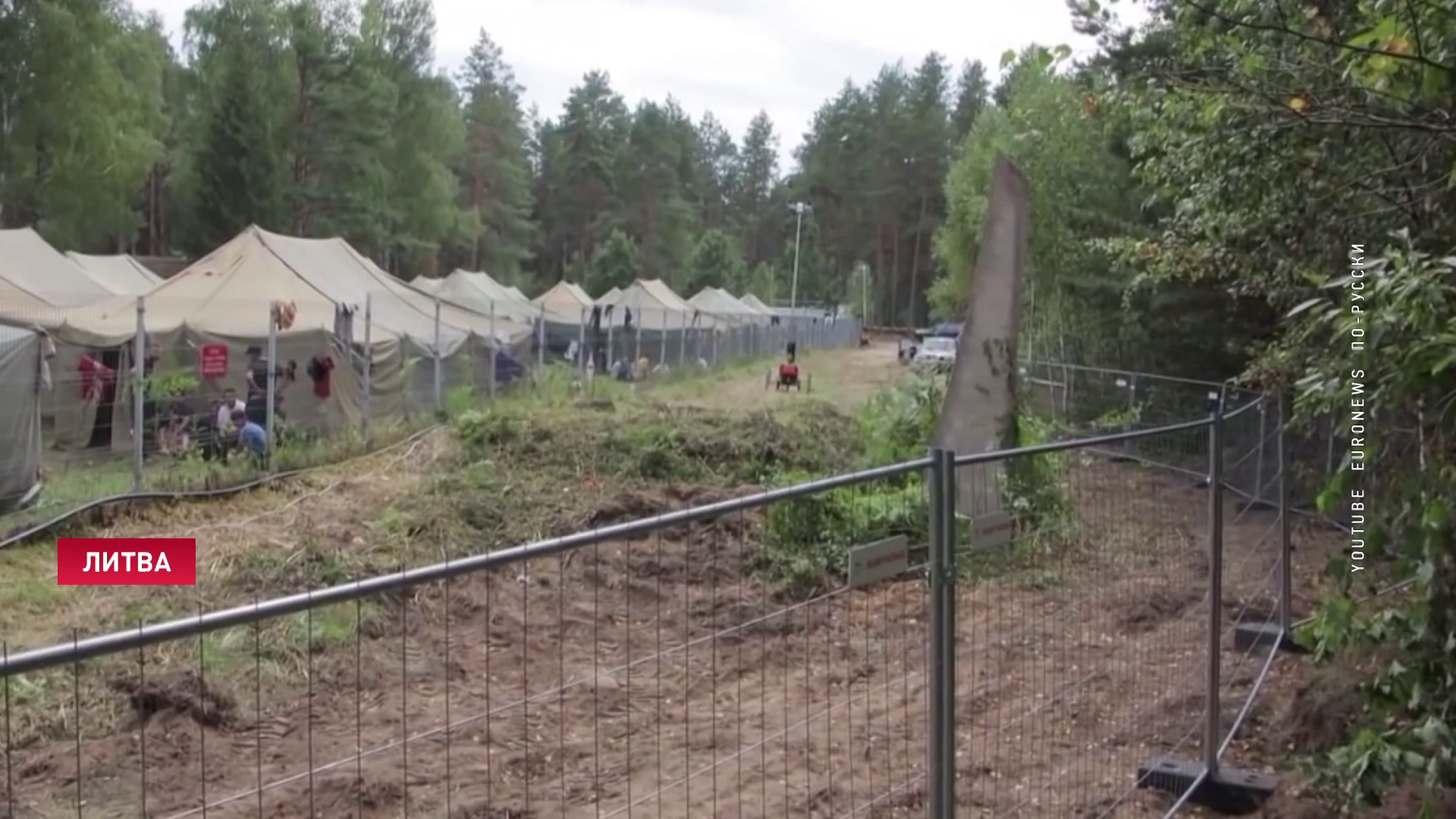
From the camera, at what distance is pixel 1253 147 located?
586cm

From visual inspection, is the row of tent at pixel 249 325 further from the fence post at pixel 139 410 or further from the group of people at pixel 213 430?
the group of people at pixel 213 430

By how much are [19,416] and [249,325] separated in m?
7.40

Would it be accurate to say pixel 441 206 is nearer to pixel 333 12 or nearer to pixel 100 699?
pixel 333 12

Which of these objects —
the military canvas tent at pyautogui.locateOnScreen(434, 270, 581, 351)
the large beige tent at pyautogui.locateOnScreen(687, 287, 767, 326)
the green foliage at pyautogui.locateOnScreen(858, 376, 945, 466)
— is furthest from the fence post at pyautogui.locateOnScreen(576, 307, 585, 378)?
the large beige tent at pyautogui.locateOnScreen(687, 287, 767, 326)

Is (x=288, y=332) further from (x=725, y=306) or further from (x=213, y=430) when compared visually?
(x=725, y=306)

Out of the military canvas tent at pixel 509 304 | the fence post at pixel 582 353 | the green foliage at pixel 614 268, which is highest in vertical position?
the green foliage at pixel 614 268

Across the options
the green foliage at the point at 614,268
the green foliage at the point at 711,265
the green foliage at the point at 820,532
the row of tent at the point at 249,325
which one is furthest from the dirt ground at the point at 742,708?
the green foliage at the point at 711,265

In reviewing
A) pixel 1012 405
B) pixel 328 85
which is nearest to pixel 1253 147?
pixel 1012 405

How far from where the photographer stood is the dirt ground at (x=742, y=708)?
5.50 meters

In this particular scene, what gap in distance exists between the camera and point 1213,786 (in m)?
5.41

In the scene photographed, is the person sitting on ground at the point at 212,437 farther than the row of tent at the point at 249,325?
No

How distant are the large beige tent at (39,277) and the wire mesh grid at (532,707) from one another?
1479cm

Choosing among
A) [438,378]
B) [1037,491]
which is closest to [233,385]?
[438,378]

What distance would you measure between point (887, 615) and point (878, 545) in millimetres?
3730
